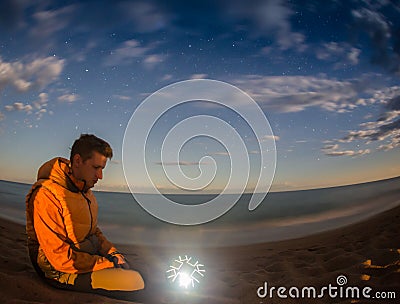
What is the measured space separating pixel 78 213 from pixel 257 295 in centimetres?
159

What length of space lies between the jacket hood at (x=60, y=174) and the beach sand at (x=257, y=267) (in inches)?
27.9

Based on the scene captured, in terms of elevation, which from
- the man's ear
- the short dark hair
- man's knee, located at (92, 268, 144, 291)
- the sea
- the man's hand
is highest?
the sea

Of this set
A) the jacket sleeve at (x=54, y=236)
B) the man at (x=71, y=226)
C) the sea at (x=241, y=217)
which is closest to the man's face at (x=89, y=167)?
the man at (x=71, y=226)

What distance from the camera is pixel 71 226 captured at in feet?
7.98

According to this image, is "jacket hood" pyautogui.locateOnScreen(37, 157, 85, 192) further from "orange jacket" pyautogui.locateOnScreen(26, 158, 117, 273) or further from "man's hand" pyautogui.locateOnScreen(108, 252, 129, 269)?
"man's hand" pyautogui.locateOnScreen(108, 252, 129, 269)

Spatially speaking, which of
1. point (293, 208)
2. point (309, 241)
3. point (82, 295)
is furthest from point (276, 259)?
point (293, 208)

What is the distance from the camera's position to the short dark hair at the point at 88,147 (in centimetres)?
248

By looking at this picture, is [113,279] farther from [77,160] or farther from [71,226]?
[77,160]

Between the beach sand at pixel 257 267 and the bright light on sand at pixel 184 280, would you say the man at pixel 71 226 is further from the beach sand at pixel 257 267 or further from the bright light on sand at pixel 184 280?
the bright light on sand at pixel 184 280

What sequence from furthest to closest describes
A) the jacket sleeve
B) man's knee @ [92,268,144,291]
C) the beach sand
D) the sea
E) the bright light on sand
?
the sea
the bright light on sand
the beach sand
man's knee @ [92,268,144,291]
the jacket sleeve

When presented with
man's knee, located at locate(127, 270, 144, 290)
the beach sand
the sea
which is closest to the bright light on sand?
the beach sand

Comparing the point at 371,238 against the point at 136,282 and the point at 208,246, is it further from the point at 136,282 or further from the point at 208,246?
the point at 136,282

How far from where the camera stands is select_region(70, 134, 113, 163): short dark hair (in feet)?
8.14

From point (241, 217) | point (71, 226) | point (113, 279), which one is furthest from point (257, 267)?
point (241, 217)
